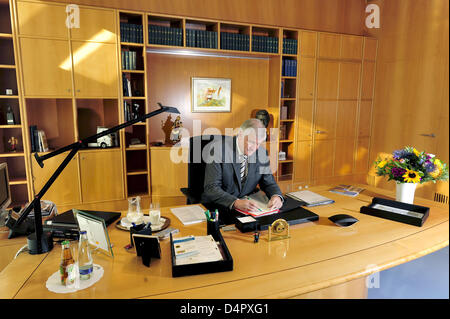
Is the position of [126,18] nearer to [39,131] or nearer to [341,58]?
[39,131]

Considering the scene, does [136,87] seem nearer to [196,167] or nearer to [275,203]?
[196,167]

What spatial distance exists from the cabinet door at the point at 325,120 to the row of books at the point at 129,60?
296 centimetres

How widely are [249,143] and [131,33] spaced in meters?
2.47

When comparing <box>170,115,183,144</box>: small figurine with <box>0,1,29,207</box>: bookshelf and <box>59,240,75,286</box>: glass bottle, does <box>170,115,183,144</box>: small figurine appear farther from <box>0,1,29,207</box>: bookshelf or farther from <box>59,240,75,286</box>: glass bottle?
<box>59,240,75,286</box>: glass bottle

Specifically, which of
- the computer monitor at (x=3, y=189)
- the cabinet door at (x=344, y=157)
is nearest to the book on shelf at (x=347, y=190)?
the computer monitor at (x=3, y=189)

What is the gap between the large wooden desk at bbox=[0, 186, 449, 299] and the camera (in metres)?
1.22

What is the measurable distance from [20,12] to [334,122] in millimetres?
4680

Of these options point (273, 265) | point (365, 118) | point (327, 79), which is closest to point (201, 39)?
point (327, 79)

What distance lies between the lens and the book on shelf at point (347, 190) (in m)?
2.52

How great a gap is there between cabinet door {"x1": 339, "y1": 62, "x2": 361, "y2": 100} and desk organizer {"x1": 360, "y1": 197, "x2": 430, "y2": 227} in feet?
11.3

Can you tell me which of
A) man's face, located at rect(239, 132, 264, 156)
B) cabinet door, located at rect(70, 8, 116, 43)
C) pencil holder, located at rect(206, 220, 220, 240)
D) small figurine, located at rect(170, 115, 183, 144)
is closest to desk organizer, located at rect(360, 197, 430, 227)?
man's face, located at rect(239, 132, 264, 156)

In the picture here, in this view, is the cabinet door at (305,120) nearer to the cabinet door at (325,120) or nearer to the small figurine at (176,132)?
the cabinet door at (325,120)

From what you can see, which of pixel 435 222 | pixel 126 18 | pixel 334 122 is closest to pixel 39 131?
pixel 126 18

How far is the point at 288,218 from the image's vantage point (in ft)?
6.17
